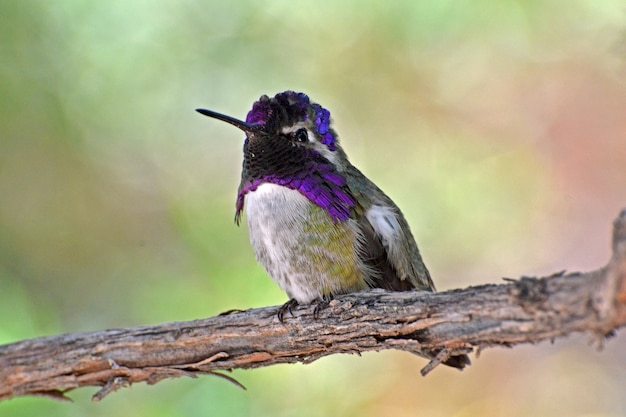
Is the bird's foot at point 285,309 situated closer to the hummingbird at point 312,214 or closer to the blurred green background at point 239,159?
the hummingbird at point 312,214

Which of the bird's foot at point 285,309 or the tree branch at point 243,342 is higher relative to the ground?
the bird's foot at point 285,309

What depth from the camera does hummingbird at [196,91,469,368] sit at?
12.4ft

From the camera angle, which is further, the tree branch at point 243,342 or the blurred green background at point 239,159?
the blurred green background at point 239,159

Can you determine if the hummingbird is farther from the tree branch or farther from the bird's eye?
the tree branch

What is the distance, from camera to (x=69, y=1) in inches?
250

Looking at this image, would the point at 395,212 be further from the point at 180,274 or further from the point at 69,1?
the point at 69,1

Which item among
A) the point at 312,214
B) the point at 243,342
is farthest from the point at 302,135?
the point at 243,342

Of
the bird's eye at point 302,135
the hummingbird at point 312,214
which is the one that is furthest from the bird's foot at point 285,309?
the bird's eye at point 302,135

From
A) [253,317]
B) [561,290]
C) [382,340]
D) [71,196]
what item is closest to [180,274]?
[71,196]

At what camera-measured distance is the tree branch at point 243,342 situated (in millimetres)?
3025

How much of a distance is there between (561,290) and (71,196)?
182 inches

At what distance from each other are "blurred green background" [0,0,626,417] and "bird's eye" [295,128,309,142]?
63.1 inches

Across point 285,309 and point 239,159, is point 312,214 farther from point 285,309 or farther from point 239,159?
point 239,159

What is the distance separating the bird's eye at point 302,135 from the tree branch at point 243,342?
3.12 feet
